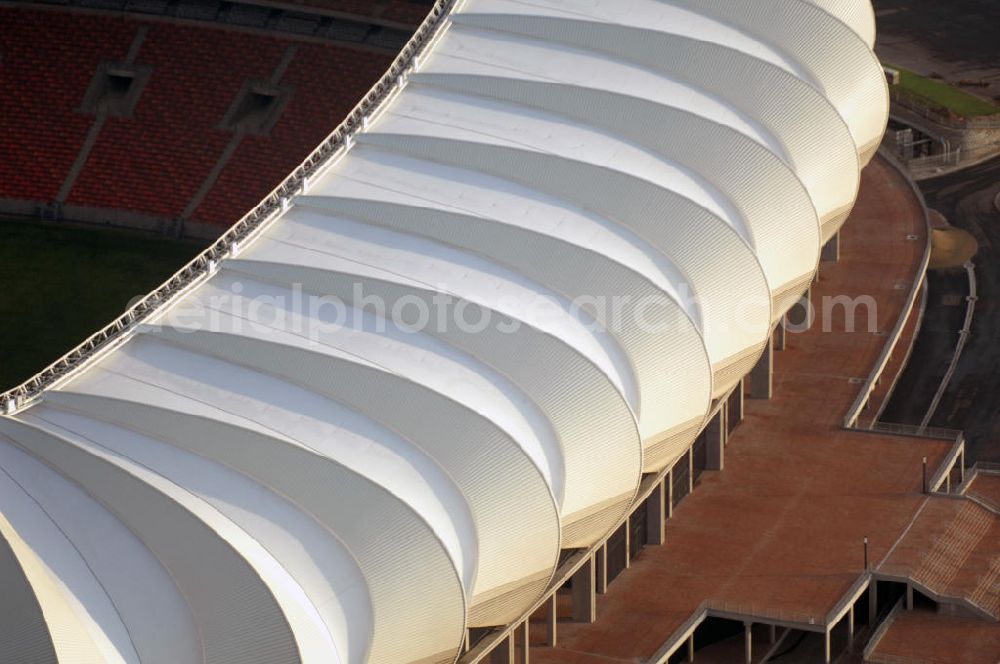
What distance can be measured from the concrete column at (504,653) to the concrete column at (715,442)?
44.5 ft

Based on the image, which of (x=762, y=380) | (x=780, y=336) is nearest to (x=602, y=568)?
(x=762, y=380)

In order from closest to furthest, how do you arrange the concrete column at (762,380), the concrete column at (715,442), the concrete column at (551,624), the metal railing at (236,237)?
the metal railing at (236,237) → the concrete column at (551,624) → the concrete column at (715,442) → the concrete column at (762,380)

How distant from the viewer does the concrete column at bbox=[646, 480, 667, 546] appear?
61.7 meters

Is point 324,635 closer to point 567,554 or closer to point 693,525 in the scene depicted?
point 567,554

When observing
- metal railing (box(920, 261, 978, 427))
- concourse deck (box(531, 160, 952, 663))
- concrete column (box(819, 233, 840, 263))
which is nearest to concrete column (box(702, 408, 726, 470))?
concourse deck (box(531, 160, 952, 663))

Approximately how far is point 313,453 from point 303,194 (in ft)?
47.6

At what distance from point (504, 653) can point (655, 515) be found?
9.09m

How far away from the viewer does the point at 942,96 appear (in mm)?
96688

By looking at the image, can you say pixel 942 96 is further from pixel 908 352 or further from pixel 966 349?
pixel 908 352

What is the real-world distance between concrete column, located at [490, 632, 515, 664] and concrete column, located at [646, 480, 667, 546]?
8637 mm

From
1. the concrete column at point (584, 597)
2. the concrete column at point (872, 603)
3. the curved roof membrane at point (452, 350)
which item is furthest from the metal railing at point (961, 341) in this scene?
the concrete column at point (584, 597)

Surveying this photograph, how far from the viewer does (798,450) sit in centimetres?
6681

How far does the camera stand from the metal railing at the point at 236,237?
53.8 metres

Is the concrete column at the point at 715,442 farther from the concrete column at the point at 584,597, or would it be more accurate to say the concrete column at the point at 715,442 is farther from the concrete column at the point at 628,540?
the concrete column at the point at 584,597
